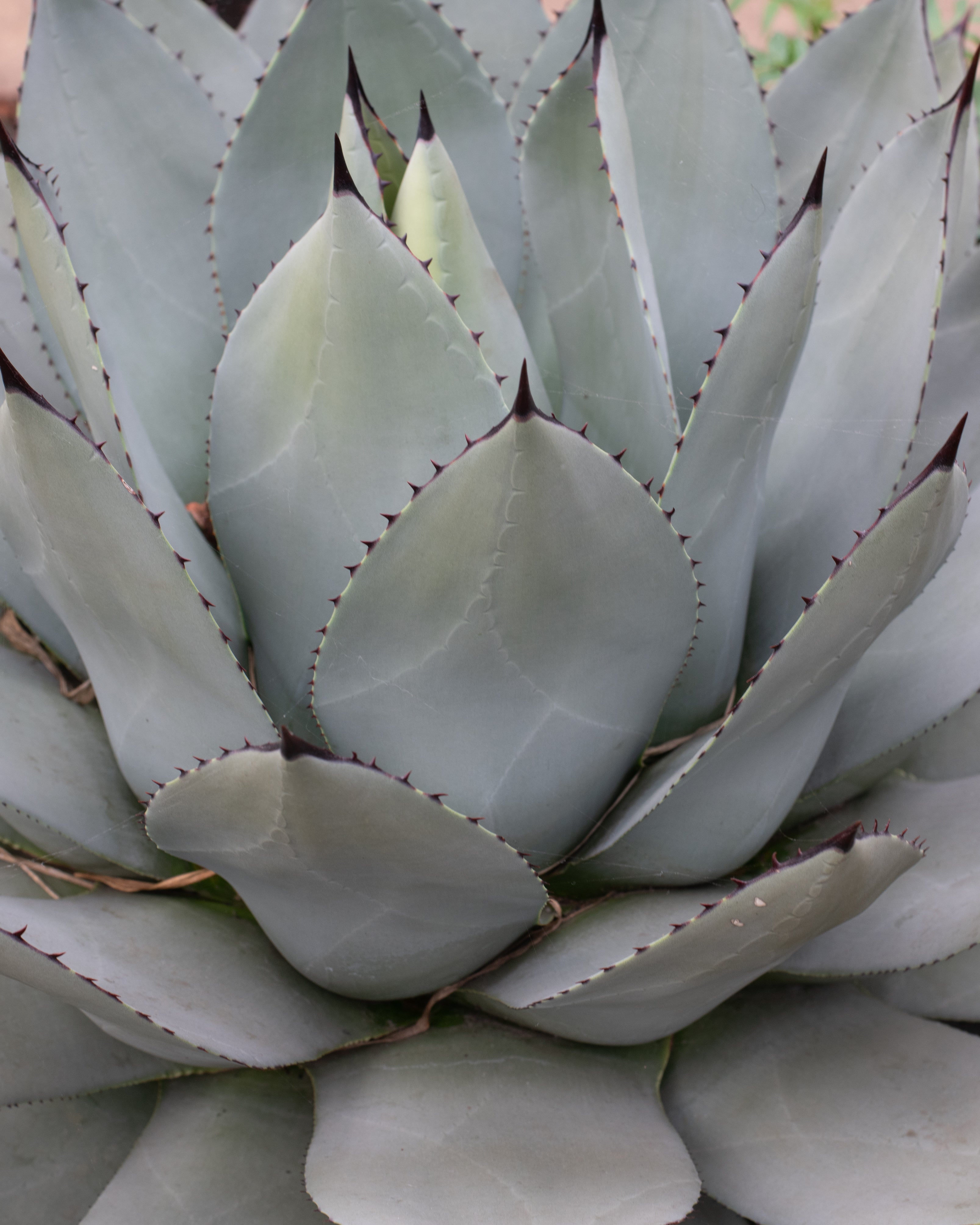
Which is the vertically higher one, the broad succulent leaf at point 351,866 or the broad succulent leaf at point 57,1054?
the broad succulent leaf at point 351,866

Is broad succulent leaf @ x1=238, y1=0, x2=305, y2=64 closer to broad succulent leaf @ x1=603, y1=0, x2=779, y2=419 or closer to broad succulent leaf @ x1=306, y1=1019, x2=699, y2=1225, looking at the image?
broad succulent leaf @ x1=603, y1=0, x2=779, y2=419

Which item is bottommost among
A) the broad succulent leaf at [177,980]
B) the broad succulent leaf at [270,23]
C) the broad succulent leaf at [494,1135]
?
the broad succulent leaf at [494,1135]

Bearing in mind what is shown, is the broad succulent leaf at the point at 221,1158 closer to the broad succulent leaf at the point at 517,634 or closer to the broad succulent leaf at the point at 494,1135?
the broad succulent leaf at the point at 494,1135

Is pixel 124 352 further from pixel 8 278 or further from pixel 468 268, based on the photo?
pixel 468 268

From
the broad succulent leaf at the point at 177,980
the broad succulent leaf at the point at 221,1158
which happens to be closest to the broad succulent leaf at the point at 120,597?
the broad succulent leaf at the point at 177,980

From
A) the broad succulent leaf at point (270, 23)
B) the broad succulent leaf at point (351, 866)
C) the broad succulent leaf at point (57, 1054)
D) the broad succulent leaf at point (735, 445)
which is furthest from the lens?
the broad succulent leaf at point (270, 23)

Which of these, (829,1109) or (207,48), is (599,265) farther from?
(829,1109)

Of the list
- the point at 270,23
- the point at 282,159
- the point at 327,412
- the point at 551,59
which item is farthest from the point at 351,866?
the point at 270,23
